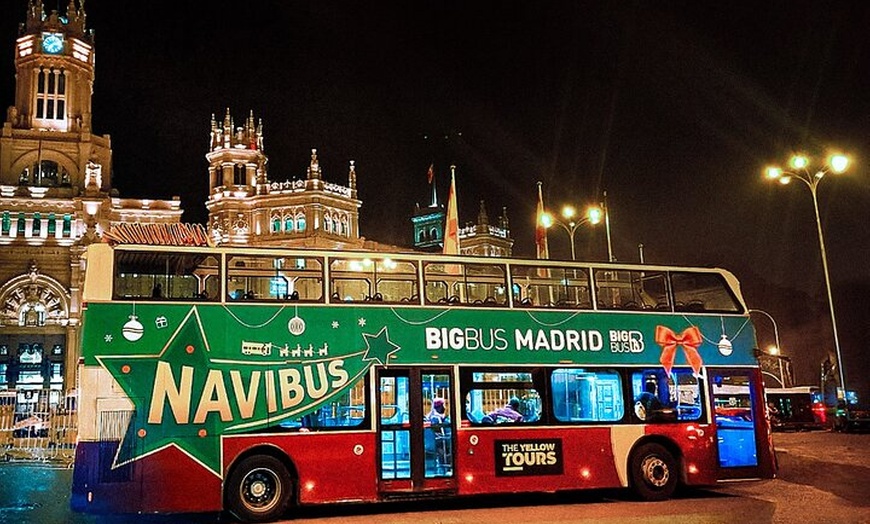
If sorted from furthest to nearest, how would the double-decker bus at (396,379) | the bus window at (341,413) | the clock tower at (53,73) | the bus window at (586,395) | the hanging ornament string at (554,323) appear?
1. the clock tower at (53,73)
2. the hanging ornament string at (554,323)
3. the bus window at (586,395)
4. the bus window at (341,413)
5. the double-decker bus at (396,379)


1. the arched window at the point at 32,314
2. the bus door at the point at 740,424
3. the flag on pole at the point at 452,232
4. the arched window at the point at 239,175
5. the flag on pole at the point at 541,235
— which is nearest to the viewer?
the bus door at the point at 740,424

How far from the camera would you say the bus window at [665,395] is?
13.1 metres

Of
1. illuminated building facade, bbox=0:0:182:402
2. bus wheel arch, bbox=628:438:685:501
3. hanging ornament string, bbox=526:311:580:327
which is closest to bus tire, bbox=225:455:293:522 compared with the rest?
hanging ornament string, bbox=526:311:580:327

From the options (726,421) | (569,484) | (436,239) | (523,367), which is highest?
(436,239)

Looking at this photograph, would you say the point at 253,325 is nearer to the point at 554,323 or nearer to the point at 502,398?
the point at 502,398

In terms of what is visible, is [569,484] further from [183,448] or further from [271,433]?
[183,448]

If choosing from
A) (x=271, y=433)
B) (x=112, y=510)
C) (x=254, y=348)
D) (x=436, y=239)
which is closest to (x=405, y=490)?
(x=271, y=433)

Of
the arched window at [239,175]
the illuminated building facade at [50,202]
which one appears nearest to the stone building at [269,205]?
the arched window at [239,175]

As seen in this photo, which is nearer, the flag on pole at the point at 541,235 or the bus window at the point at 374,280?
the bus window at the point at 374,280

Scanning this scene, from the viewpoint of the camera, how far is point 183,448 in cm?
1090

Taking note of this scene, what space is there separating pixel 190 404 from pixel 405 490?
347cm

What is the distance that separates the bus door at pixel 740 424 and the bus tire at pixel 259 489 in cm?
747

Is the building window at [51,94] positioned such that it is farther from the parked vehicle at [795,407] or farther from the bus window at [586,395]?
the bus window at [586,395]

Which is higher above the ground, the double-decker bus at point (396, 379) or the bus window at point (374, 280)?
the bus window at point (374, 280)
